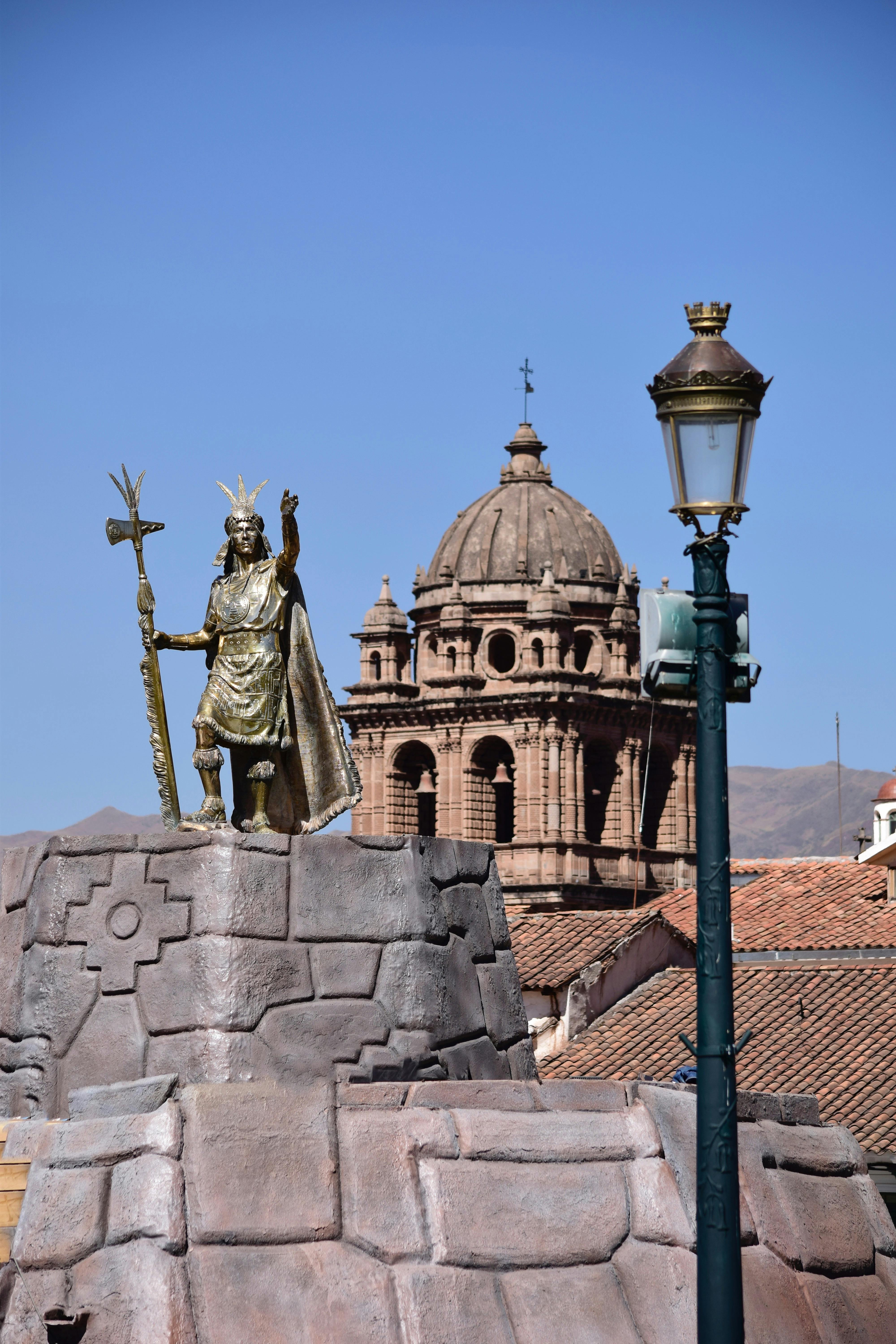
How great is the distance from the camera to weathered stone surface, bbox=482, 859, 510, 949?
13.3 m

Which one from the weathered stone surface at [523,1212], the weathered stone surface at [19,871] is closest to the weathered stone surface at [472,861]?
the weathered stone surface at [523,1212]

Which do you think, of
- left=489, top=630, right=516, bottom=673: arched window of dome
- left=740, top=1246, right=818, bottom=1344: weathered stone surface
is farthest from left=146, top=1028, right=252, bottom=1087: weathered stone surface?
left=489, top=630, right=516, bottom=673: arched window of dome

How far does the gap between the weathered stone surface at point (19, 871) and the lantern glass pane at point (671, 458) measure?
4501 mm

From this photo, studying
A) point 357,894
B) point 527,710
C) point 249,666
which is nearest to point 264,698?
point 249,666

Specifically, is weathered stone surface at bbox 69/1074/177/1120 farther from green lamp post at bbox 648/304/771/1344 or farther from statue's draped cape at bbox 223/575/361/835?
green lamp post at bbox 648/304/771/1344

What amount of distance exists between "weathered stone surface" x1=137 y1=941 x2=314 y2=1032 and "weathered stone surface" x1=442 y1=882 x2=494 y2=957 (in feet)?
3.38

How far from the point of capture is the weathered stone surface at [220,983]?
38.8ft

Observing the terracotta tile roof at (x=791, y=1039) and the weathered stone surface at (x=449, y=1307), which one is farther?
the terracotta tile roof at (x=791, y=1039)

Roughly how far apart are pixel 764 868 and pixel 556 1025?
54.7 ft

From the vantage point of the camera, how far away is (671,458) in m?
9.52

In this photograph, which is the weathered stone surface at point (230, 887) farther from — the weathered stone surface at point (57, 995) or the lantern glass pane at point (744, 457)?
the lantern glass pane at point (744, 457)

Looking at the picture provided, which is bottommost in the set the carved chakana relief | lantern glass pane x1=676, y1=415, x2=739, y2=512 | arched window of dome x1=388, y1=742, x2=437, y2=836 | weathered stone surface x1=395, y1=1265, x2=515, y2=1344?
weathered stone surface x1=395, y1=1265, x2=515, y2=1344

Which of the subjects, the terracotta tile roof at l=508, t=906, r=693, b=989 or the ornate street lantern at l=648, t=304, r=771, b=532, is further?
the terracotta tile roof at l=508, t=906, r=693, b=989

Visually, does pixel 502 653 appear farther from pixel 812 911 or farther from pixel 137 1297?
pixel 137 1297
